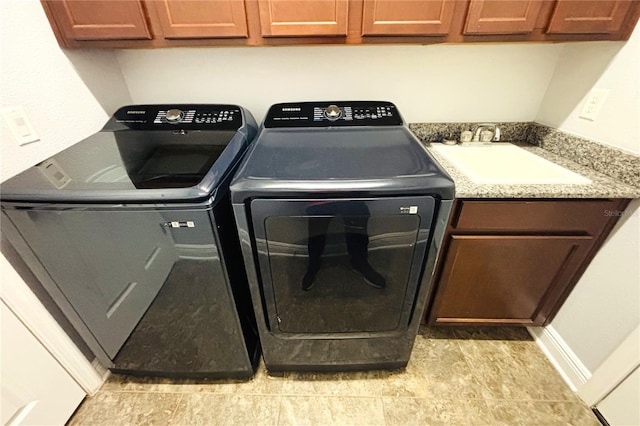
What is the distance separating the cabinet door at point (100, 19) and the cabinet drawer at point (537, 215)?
150 centimetres

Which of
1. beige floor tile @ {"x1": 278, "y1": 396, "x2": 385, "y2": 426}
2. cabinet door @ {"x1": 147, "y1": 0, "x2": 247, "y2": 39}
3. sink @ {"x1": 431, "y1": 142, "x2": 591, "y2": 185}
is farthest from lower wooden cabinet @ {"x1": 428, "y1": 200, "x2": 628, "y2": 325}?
cabinet door @ {"x1": 147, "y1": 0, "x2": 247, "y2": 39}

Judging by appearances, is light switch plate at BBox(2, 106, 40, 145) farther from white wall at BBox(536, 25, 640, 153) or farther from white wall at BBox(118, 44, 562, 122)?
white wall at BBox(536, 25, 640, 153)

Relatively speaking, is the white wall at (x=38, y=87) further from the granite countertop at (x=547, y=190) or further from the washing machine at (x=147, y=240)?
the granite countertop at (x=547, y=190)

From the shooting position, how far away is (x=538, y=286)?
1.29 metres

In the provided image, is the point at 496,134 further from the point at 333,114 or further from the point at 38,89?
the point at 38,89

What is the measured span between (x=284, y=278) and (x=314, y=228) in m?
0.26

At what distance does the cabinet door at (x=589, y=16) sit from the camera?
1.03 metres

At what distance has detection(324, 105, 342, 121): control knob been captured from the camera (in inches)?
53.2

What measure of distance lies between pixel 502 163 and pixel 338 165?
40.3 inches

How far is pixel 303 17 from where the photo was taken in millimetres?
1065

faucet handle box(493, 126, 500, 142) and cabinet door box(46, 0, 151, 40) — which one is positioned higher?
cabinet door box(46, 0, 151, 40)

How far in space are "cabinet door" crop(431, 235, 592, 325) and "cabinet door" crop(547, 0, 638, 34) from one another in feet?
2.78

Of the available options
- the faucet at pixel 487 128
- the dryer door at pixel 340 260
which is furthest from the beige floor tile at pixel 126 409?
the faucet at pixel 487 128

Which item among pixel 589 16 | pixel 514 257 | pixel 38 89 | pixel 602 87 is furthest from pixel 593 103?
pixel 38 89
